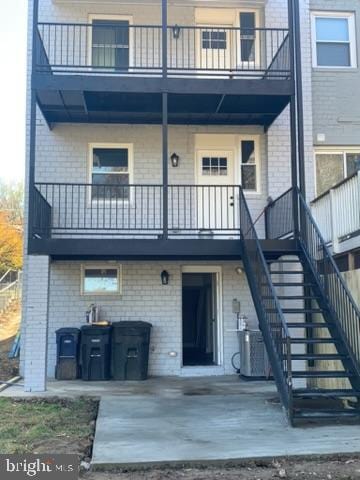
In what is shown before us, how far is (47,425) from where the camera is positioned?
7.00 m

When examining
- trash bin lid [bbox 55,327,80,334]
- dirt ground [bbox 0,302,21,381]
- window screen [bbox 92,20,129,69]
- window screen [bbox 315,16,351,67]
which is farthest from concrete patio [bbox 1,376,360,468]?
window screen [bbox 315,16,351,67]

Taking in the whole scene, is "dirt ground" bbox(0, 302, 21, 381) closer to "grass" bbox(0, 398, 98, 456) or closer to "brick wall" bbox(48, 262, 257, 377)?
"brick wall" bbox(48, 262, 257, 377)

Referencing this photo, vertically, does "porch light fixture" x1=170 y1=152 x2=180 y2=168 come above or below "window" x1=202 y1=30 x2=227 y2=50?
below

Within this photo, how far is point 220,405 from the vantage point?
27.3ft

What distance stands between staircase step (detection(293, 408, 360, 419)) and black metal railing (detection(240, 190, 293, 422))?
226 millimetres

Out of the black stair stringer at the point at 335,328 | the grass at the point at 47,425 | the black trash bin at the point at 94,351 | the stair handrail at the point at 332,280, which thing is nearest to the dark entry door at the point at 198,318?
the black trash bin at the point at 94,351

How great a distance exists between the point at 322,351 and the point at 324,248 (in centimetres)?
257

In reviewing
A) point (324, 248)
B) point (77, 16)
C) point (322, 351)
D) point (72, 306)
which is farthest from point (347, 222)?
point (77, 16)

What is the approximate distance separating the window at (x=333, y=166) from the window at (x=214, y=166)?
2.13 metres

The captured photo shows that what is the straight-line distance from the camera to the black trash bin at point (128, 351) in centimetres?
1101

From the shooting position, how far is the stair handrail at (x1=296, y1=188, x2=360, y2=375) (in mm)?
7691

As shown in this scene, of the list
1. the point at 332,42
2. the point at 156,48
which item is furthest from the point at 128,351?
the point at 332,42

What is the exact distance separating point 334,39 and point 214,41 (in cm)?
287

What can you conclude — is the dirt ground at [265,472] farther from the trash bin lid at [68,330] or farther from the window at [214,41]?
the window at [214,41]
